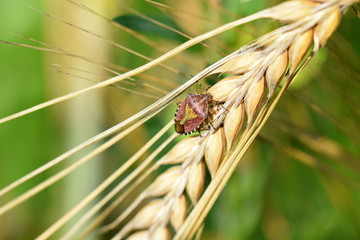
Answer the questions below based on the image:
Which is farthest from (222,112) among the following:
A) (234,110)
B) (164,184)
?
(164,184)

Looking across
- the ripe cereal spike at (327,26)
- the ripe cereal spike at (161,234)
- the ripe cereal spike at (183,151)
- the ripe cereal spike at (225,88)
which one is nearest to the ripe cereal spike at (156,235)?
the ripe cereal spike at (161,234)

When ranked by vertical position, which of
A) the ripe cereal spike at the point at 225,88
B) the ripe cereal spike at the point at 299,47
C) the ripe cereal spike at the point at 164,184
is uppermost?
the ripe cereal spike at the point at 299,47

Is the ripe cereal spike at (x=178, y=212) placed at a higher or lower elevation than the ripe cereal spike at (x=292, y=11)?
lower

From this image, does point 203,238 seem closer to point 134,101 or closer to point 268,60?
point 134,101

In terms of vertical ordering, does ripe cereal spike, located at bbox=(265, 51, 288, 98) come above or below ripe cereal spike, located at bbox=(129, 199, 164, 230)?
above

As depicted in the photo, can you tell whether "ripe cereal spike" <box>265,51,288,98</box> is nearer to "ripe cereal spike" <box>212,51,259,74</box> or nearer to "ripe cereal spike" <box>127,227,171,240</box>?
"ripe cereal spike" <box>212,51,259,74</box>

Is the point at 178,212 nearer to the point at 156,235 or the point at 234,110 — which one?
the point at 156,235

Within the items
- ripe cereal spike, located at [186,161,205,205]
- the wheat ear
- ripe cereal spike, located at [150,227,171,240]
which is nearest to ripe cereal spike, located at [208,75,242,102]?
the wheat ear

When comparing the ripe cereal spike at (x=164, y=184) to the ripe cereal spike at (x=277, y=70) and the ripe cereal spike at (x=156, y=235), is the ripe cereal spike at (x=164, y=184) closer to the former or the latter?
the ripe cereal spike at (x=156, y=235)
